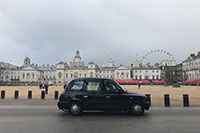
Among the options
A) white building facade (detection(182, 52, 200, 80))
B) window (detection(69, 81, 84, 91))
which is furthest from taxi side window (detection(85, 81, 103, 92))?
white building facade (detection(182, 52, 200, 80))

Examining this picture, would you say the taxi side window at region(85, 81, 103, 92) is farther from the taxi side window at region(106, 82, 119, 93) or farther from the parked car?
the taxi side window at region(106, 82, 119, 93)

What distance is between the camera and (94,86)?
954 cm

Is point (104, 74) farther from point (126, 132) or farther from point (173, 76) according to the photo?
point (126, 132)

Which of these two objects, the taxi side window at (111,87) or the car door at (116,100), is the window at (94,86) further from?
the car door at (116,100)

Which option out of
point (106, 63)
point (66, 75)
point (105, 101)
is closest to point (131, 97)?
point (105, 101)

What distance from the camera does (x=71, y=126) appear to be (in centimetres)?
729

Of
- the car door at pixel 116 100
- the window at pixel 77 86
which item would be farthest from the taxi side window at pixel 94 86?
the car door at pixel 116 100

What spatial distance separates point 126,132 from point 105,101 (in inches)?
114

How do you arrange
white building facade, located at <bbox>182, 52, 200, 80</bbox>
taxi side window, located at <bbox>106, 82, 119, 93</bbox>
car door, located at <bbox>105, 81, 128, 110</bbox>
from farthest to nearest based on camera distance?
1. white building facade, located at <bbox>182, 52, 200, 80</bbox>
2. taxi side window, located at <bbox>106, 82, 119, 93</bbox>
3. car door, located at <bbox>105, 81, 128, 110</bbox>

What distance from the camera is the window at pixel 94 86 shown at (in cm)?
948

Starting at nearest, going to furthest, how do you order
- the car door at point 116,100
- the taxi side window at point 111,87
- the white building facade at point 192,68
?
the car door at point 116,100, the taxi side window at point 111,87, the white building facade at point 192,68

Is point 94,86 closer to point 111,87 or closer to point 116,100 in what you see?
point 111,87

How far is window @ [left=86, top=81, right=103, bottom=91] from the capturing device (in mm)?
9478

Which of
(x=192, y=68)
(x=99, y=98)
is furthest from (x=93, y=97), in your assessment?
(x=192, y=68)
